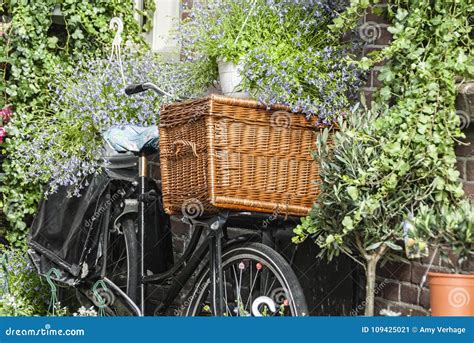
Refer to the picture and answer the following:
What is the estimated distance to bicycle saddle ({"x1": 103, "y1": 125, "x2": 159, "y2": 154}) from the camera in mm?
4801

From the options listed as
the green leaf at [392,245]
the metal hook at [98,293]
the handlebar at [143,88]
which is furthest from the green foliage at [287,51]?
the metal hook at [98,293]

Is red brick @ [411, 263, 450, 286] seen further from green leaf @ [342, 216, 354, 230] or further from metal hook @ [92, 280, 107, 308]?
metal hook @ [92, 280, 107, 308]

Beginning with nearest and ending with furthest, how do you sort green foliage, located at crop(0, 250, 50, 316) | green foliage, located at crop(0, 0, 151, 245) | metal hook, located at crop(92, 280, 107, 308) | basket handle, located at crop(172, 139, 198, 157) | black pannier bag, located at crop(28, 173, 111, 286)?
basket handle, located at crop(172, 139, 198, 157)
metal hook, located at crop(92, 280, 107, 308)
black pannier bag, located at crop(28, 173, 111, 286)
green foliage, located at crop(0, 250, 50, 316)
green foliage, located at crop(0, 0, 151, 245)

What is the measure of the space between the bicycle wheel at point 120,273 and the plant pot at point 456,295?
1.75 m

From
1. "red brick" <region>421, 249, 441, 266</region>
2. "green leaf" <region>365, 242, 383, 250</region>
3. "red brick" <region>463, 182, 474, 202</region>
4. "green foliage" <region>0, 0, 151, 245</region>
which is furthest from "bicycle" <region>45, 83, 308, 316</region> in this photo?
"green foliage" <region>0, 0, 151, 245</region>

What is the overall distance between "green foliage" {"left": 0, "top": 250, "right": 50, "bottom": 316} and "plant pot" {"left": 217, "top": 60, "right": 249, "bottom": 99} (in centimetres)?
216

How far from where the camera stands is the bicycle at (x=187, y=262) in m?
4.10

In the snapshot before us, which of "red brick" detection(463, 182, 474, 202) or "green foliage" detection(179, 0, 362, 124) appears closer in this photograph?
"red brick" detection(463, 182, 474, 202)

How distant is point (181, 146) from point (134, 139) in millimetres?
671

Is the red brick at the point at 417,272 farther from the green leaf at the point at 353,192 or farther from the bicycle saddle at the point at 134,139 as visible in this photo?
the bicycle saddle at the point at 134,139

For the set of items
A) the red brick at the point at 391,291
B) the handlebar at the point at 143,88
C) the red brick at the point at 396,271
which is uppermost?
the handlebar at the point at 143,88

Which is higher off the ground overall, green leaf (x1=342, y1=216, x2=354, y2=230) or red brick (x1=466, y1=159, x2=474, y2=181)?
red brick (x1=466, y1=159, x2=474, y2=181)

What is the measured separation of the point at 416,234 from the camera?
3.67 m

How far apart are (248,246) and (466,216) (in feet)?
3.28
